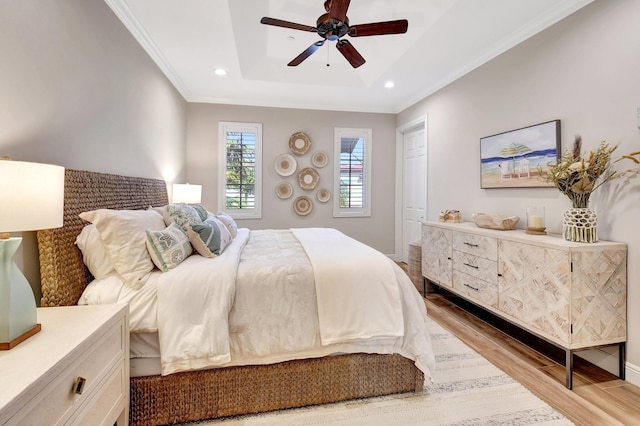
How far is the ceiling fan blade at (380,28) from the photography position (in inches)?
84.4

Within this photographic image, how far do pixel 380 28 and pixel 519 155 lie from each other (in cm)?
176

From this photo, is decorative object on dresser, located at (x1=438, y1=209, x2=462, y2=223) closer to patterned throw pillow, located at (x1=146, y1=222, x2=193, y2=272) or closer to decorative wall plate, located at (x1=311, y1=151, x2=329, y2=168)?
decorative wall plate, located at (x1=311, y1=151, x2=329, y2=168)

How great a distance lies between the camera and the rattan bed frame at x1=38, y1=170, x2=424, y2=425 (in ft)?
5.15

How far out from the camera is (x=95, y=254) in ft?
5.66

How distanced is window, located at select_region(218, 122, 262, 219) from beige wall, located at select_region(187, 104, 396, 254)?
3.8 inches

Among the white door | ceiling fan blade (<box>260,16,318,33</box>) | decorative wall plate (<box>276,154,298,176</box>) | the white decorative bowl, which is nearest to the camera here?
ceiling fan blade (<box>260,16,318,33</box>)

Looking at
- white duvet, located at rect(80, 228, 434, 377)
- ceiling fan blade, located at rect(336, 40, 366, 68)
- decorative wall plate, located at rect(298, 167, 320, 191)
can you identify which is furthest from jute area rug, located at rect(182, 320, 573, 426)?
decorative wall plate, located at rect(298, 167, 320, 191)

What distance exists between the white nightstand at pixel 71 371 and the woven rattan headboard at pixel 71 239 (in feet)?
0.74

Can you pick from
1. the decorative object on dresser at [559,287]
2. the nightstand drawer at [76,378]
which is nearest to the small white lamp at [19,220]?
the nightstand drawer at [76,378]

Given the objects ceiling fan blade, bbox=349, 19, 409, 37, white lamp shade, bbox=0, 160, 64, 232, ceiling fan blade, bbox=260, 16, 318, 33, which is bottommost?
white lamp shade, bbox=0, 160, 64, 232

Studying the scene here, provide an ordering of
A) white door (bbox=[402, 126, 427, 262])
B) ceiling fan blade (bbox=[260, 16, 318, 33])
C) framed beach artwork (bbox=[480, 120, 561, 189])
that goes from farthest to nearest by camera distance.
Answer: white door (bbox=[402, 126, 427, 262]) < framed beach artwork (bbox=[480, 120, 561, 189]) < ceiling fan blade (bbox=[260, 16, 318, 33])

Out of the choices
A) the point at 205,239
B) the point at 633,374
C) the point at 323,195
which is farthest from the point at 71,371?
the point at 323,195

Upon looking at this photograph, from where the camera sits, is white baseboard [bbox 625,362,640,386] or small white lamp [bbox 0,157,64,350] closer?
small white lamp [bbox 0,157,64,350]

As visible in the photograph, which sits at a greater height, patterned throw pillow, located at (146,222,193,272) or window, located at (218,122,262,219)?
window, located at (218,122,262,219)
